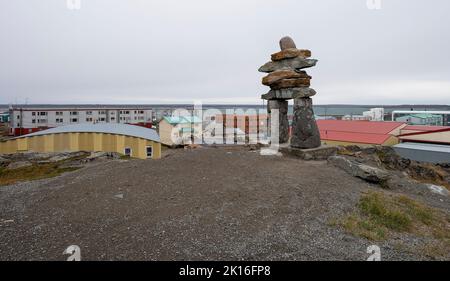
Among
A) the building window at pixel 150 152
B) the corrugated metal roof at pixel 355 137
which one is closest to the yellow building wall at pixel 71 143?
the building window at pixel 150 152

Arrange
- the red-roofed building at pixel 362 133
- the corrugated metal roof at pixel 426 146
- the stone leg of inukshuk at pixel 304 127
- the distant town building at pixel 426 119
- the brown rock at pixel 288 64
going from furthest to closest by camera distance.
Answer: the distant town building at pixel 426 119
the red-roofed building at pixel 362 133
the corrugated metal roof at pixel 426 146
the brown rock at pixel 288 64
the stone leg of inukshuk at pixel 304 127

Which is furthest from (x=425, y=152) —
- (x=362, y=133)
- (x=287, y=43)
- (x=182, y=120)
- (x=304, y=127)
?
(x=182, y=120)

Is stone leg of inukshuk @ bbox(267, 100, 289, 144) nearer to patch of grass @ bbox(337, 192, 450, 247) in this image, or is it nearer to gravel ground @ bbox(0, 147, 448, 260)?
gravel ground @ bbox(0, 147, 448, 260)

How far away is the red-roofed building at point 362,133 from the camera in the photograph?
38.6m

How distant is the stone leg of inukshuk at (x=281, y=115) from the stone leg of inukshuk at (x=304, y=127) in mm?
1609

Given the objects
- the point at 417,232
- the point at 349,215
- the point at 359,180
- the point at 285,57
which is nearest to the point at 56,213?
the point at 349,215

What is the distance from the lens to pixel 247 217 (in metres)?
8.91

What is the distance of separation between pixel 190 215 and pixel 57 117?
7926cm

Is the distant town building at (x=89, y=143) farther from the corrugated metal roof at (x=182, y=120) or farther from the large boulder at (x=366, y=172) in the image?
the large boulder at (x=366, y=172)

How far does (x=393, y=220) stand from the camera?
9.14 m

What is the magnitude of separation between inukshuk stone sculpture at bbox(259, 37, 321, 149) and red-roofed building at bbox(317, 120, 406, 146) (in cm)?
2462

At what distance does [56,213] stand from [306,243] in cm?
855

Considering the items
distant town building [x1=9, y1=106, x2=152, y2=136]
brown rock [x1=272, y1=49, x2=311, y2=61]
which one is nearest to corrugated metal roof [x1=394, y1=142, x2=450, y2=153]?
brown rock [x1=272, y1=49, x2=311, y2=61]

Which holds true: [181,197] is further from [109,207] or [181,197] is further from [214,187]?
[109,207]
